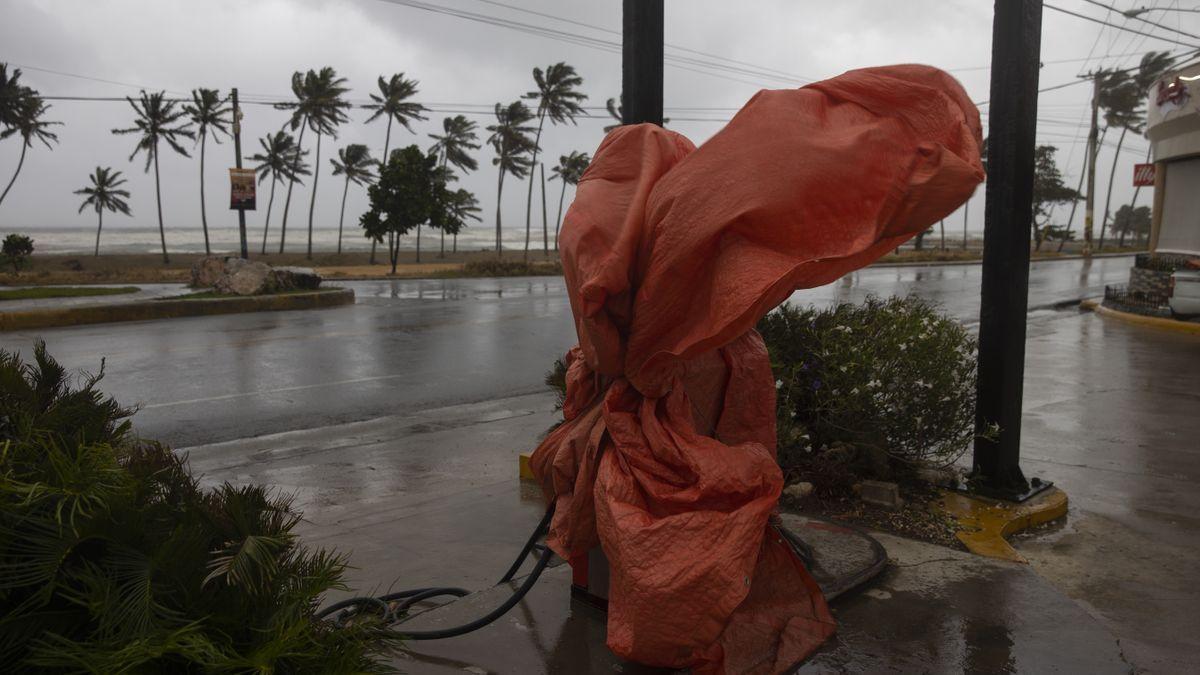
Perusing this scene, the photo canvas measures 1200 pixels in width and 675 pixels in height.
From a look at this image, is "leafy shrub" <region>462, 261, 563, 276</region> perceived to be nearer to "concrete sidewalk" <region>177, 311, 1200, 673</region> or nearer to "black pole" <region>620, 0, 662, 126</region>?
"concrete sidewalk" <region>177, 311, 1200, 673</region>

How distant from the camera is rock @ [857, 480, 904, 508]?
15.3ft

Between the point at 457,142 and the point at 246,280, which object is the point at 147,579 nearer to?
the point at 246,280

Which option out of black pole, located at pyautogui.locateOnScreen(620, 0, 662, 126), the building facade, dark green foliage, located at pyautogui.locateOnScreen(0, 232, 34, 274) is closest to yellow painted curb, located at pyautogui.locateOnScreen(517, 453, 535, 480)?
black pole, located at pyautogui.locateOnScreen(620, 0, 662, 126)

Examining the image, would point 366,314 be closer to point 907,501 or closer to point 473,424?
point 473,424

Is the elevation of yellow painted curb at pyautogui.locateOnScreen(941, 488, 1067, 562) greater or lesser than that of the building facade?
lesser

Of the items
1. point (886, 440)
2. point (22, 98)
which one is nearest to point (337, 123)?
point (22, 98)

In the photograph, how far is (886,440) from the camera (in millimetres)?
4871

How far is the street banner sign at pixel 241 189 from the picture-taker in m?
27.0

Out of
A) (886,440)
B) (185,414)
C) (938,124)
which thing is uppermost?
(938,124)

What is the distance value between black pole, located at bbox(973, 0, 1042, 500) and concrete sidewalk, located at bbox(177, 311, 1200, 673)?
636 mm

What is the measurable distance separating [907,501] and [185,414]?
6360 mm

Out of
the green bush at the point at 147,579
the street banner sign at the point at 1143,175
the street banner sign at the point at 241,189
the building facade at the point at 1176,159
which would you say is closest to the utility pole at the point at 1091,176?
the street banner sign at the point at 1143,175

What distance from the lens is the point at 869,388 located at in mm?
4660

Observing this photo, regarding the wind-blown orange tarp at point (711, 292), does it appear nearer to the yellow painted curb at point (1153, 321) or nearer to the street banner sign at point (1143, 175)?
the yellow painted curb at point (1153, 321)
